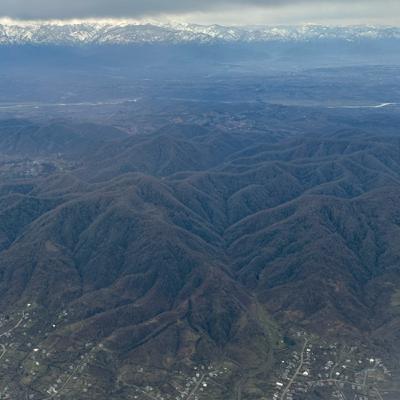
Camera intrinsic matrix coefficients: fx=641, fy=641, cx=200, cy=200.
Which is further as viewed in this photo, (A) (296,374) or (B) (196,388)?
(A) (296,374)

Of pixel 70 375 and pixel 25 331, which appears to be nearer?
pixel 70 375

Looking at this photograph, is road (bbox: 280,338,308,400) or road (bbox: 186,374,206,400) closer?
→ road (bbox: 186,374,206,400)

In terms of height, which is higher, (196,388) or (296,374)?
(196,388)

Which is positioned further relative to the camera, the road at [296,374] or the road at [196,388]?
the road at [296,374]

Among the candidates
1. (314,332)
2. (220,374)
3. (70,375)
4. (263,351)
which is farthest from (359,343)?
(70,375)

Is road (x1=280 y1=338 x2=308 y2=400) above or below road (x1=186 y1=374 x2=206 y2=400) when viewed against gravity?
below

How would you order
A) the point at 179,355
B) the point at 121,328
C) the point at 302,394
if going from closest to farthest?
the point at 302,394 < the point at 179,355 < the point at 121,328

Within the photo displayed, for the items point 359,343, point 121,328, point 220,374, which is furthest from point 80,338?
point 359,343

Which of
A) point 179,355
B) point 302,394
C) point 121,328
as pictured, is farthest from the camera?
point 121,328

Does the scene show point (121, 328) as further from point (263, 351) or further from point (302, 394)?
point (302, 394)

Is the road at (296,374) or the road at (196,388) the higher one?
the road at (196,388)
